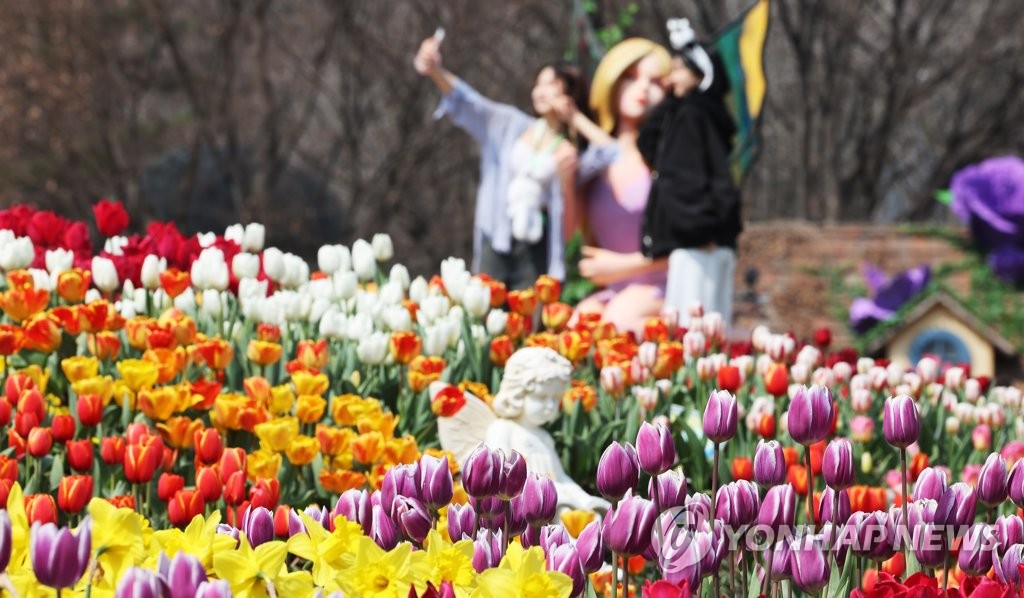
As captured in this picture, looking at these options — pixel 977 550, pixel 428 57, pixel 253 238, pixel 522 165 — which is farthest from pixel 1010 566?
pixel 428 57

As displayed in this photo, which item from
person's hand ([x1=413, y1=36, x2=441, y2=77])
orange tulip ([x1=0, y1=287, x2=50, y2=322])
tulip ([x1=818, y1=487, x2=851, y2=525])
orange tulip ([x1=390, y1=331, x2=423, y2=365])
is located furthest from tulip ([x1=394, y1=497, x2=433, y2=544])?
person's hand ([x1=413, y1=36, x2=441, y2=77])

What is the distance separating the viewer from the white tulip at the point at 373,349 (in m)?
3.60

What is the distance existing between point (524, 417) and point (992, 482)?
1483 millimetres

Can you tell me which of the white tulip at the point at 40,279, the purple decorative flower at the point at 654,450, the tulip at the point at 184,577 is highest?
the white tulip at the point at 40,279

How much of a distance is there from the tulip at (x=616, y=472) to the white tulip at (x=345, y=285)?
2555mm

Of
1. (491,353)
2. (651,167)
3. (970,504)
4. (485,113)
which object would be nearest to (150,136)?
(485,113)

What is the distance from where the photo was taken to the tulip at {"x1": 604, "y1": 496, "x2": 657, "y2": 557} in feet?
5.17

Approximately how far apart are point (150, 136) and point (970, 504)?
1203 centimetres

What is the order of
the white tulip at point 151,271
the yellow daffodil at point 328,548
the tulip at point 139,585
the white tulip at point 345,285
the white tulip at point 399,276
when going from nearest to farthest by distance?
the tulip at point 139,585, the yellow daffodil at point 328,548, the white tulip at point 151,271, the white tulip at point 345,285, the white tulip at point 399,276

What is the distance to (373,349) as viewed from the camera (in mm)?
3602

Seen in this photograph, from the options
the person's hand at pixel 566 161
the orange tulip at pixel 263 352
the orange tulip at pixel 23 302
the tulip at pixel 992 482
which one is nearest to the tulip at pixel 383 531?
the tulip at pixel 992 482

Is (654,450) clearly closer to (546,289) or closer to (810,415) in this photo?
(810,415)

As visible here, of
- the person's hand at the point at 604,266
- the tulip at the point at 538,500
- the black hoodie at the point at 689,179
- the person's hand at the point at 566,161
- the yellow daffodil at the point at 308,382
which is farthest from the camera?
the person's hand at the point at 566,161

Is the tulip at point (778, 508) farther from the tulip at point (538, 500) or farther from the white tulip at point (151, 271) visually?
the white tulip at point (151, 271)
